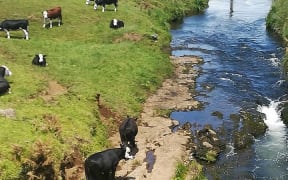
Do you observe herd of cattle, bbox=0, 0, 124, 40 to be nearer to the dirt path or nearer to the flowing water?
the flowing water

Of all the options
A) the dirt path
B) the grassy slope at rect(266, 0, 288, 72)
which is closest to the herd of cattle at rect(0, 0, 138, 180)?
the dirt path

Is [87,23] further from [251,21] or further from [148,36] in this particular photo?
[251,21]

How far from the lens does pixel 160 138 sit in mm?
21328

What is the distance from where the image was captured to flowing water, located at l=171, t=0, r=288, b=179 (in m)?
19.4

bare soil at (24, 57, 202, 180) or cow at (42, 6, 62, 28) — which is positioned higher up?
cow at (42, 6, 62, 28)

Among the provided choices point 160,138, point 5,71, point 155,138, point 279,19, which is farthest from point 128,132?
point 279,19

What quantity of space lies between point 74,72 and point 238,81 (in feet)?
36.7

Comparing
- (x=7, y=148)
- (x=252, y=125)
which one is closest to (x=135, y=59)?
(x=252, y=125)

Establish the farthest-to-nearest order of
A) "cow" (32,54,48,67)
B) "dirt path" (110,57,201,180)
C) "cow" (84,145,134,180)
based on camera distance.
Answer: "cow" (32,54,48,67) < "dirt path" (110,57,201,180) < "cow" (84,145,134,180)

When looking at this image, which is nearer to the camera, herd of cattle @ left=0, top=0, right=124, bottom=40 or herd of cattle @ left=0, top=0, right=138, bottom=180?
herd of cattle @ left=0, top=0, right=138, bottom=180

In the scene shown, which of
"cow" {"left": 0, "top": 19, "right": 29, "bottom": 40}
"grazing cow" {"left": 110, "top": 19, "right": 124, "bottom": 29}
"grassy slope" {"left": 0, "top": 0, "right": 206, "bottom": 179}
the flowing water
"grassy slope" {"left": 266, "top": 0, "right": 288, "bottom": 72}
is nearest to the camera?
"grassy slope" {"left": 0, "top": 0, "right": 206, "bottom": 179}

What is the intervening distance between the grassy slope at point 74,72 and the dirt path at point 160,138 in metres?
0.80

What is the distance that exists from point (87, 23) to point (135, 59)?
785 centimetres

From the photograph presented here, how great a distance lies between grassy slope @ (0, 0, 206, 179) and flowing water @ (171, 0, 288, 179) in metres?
3.18
